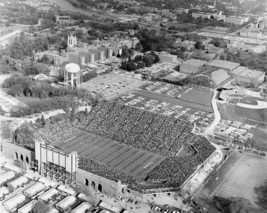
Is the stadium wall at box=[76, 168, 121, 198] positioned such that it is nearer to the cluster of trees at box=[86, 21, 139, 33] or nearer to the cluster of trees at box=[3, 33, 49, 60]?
the cluster of trees at box=[3, 33, 49, 60]

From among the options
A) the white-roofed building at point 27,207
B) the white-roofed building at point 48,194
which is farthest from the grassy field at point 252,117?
the white-roofed building at point 27,207

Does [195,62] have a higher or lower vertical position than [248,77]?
higher

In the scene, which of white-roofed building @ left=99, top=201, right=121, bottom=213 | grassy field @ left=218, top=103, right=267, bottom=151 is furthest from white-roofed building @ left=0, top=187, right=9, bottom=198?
grassy field @ left=218, top=103, right=267, bottom=151

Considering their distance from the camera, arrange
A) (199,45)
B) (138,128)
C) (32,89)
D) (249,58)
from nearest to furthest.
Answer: (138,128) → (32,89) → (249,58) → (199,45)

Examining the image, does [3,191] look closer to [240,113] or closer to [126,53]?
[240,113]

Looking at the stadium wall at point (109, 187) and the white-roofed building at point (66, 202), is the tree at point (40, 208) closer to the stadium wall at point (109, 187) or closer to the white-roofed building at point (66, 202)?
the white-roofed building at point (66, 202)

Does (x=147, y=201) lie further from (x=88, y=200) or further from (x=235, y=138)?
(x=235, y=138)

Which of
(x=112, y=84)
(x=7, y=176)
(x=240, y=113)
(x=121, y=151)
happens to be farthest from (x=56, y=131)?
(x=240, y=113)

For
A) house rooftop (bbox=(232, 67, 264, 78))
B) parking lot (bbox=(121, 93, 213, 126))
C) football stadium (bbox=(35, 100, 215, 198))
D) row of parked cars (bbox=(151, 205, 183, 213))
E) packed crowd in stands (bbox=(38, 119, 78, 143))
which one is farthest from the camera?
house rooftop (bbox=(232, 67, 264, 78))
